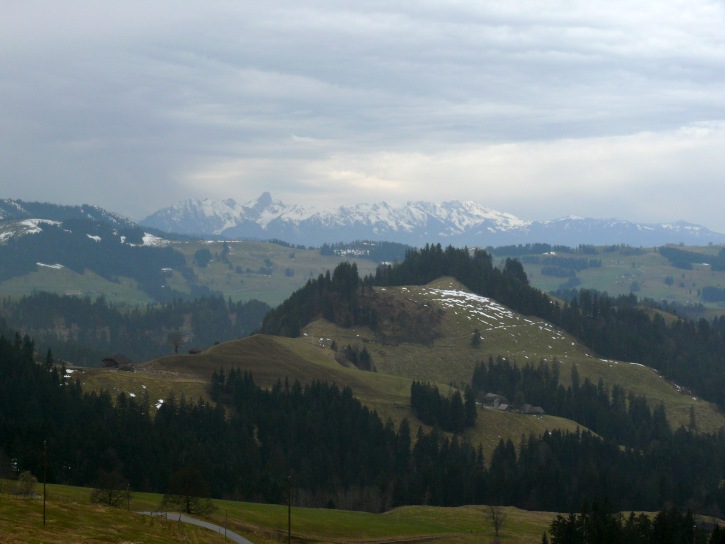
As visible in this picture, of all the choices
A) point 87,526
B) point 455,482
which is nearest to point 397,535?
point 87,526

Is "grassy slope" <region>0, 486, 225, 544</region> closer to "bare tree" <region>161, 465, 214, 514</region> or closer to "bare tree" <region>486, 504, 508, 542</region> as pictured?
"bare tree" <region>161, 465, 214, 514</region>

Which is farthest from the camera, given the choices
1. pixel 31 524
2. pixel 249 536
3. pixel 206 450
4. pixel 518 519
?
pixel 206 450

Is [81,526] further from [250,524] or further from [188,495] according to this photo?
[188,495]

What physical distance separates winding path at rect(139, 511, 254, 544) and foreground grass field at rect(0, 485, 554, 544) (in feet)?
5.37

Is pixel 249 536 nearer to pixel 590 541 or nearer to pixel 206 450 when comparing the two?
pixel 590 541

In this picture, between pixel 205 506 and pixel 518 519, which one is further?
pixel 518 519

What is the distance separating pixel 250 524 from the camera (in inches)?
4633

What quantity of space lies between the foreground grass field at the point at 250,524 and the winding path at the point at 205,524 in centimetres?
164

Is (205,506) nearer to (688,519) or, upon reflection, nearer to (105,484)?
(105,484)

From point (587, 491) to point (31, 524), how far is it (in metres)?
134

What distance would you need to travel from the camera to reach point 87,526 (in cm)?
9119

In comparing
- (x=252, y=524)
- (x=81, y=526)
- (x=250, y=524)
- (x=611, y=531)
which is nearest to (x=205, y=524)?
(x=250, y=524)

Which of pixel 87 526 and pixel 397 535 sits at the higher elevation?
pixel 87 526

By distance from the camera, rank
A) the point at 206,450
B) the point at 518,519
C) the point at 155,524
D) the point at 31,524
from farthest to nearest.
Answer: the point at 206,450
the point at 518,519
the point at 155,524
the point at 31,524
